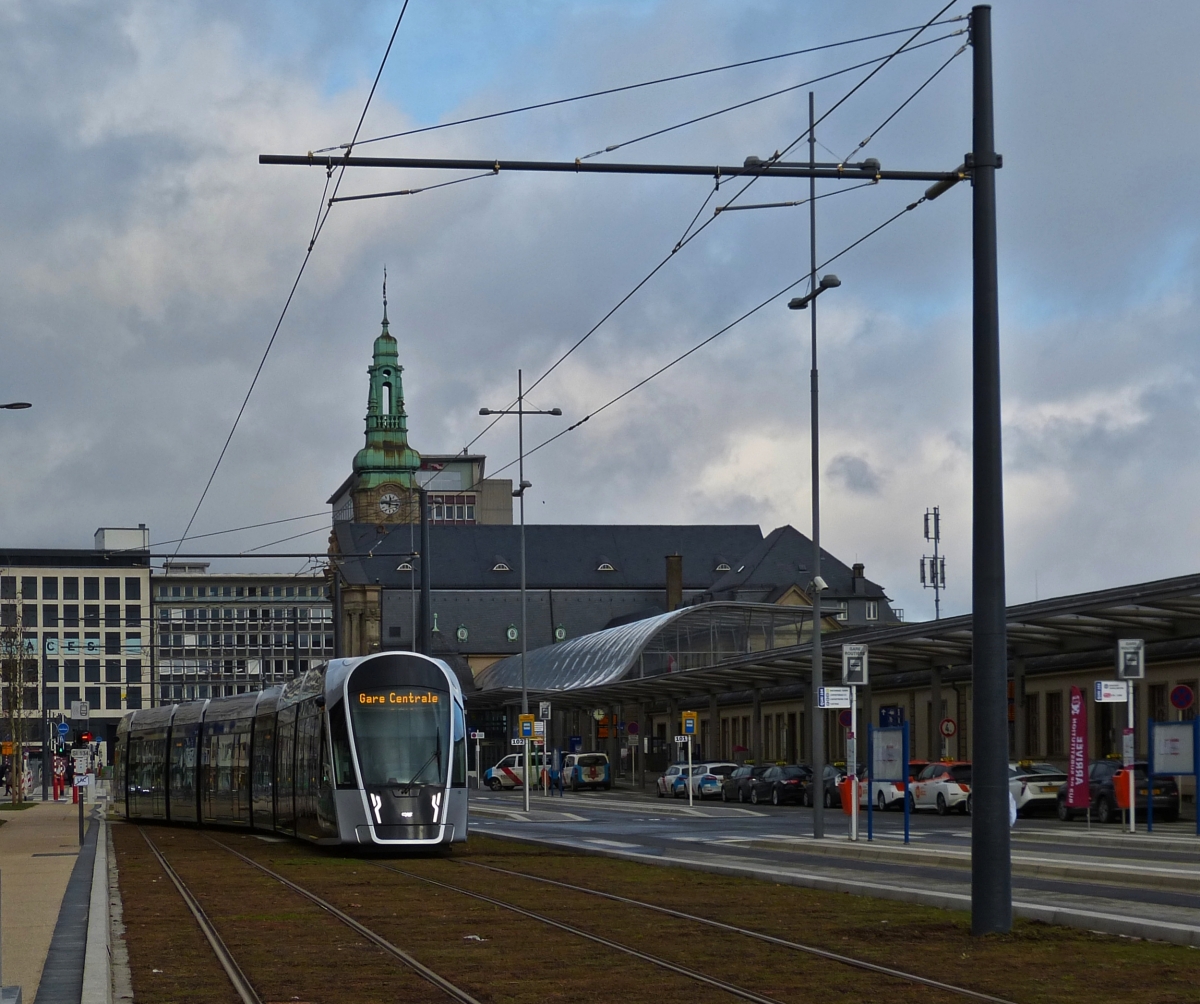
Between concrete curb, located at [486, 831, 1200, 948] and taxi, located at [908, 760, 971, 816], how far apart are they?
20.5m

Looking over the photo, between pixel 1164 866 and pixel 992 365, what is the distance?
11.7 metres

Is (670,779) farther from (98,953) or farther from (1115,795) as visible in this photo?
(98,953)

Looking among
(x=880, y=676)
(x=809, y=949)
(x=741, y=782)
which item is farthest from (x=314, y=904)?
(x=880, y=676)

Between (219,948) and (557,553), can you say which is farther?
(557,553)

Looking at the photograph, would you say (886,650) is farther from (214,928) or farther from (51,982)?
(51,982)

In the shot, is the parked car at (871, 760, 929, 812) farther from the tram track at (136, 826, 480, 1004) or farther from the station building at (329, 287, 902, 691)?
the station building at (329, 287, 902, 691)

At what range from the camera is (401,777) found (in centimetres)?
2825

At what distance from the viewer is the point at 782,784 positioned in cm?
5791

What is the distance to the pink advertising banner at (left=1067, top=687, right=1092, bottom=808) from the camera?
36.3m

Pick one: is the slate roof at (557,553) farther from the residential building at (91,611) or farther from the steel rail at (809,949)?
the steel rail at (809,949)

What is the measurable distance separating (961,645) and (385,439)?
136078 millimetres

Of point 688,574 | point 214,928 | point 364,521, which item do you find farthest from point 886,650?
point 364,521

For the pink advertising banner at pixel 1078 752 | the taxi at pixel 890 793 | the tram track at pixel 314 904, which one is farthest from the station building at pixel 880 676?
the tram track at pixel 314 904

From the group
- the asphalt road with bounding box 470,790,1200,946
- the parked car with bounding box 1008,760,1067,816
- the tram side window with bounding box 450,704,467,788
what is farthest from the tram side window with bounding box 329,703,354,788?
the parked car with bounding box 1008,760,1067,816
